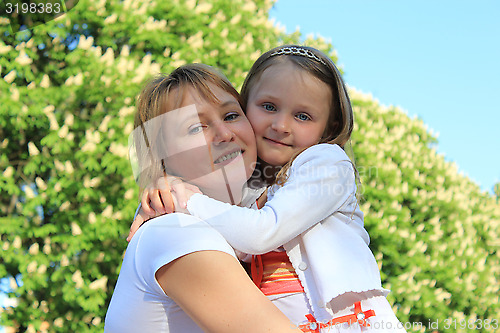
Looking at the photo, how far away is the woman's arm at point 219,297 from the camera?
146 cm

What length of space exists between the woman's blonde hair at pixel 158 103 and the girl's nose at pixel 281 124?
0.29 meters

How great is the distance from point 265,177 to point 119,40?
5187 millimetres

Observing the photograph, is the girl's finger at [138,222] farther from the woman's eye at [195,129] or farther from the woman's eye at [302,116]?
the woman's eye at [302,116]

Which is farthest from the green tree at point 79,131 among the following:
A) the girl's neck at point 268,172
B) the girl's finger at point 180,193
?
the girl's finger at point 180,193

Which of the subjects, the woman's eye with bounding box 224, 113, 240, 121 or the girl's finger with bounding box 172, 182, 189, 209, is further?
the woman's eye with bounding box 224, 113, 240, 121

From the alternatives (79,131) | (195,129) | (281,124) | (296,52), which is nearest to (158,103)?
(195,129)

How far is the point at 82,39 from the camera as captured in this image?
6.36m

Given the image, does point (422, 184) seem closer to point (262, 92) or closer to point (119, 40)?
point (119, 40)

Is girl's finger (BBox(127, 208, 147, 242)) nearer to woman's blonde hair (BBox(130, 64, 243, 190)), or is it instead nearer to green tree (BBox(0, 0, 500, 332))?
woman's blonde hair (BBox(130, 64, 243, 190))

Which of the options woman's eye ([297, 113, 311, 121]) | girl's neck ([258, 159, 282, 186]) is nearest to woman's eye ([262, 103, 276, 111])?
woman's eye ([297, 113, 311, 121])

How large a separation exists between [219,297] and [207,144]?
0.78m

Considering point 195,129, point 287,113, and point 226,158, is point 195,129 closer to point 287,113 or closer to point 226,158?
point 226,158

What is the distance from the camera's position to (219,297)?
4.83ft

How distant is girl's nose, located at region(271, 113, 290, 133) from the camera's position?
2.49 meters
